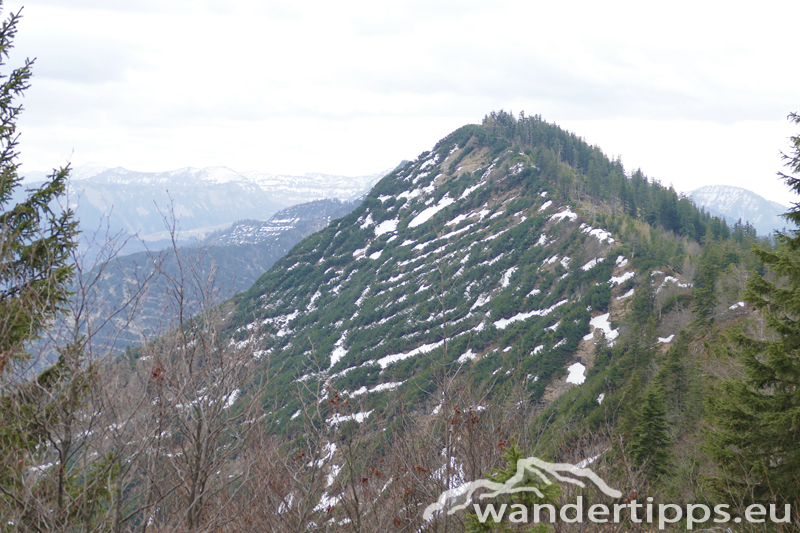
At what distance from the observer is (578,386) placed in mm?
43906

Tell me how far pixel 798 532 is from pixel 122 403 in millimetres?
11804

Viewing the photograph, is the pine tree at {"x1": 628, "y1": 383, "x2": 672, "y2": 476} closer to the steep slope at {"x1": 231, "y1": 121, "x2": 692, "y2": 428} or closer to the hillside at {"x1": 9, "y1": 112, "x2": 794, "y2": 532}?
the hillside at {"x1": 9, "y1": 112, "x2": 794, "y2": 532}

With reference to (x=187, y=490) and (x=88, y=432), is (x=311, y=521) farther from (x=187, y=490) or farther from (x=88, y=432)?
(x=88, y=432)

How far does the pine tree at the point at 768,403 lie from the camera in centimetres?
985

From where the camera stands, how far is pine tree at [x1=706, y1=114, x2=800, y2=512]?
9.85 m

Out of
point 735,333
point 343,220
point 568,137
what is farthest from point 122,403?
point 568,137

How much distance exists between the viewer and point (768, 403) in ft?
32.9

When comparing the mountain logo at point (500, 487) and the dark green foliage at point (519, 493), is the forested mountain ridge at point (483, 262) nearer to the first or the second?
the mountain logo at point (500, 487)

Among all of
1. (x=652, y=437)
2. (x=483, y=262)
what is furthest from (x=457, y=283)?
(x=652, y=437)

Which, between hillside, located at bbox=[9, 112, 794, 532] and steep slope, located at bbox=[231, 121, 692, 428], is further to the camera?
steep slope, located at bbox=[231, 121, 692, 428]

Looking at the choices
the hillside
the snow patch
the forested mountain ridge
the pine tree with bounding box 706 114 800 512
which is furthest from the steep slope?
the pine tree with bounding box 706 114 800 512

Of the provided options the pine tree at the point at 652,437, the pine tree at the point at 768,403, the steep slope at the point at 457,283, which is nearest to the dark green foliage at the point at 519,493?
the steep slope at the point at 457,283

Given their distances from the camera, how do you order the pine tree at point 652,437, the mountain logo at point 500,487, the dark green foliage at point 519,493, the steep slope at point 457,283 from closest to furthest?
the dark green foliage at point 519,493 → the mountain logo at point 500,487 → the pine tree at point 652,437 → the steep slope at point 457,283

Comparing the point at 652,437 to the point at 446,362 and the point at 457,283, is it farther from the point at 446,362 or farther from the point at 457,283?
the point at 457,283
